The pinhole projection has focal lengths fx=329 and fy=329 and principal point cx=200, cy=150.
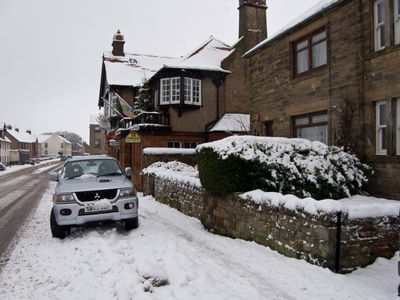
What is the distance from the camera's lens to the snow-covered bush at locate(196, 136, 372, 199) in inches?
296

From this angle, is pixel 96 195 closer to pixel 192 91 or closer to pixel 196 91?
pixel 192 91

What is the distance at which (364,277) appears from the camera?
16.3ft

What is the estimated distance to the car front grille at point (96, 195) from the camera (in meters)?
7.27

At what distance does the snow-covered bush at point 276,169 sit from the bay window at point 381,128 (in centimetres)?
105

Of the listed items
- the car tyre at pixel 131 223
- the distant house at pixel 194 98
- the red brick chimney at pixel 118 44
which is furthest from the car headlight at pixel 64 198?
the red brick chimney at pixel 118 44

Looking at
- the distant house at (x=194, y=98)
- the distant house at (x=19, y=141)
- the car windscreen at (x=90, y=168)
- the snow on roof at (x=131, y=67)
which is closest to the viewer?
the car windscreen at (x=90, y=168)

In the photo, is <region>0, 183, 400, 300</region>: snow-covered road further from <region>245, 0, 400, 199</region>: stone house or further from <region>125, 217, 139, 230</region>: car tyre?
<region>245, 0, 400, 199</region>: stone house

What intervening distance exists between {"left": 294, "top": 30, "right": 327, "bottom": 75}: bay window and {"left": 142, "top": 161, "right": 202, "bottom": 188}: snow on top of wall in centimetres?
564

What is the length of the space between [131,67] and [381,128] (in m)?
23.6

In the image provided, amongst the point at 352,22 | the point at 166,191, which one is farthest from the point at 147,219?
the point at 352,22

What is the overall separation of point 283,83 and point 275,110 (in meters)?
1.13

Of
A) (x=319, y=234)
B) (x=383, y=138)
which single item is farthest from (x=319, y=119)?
(x=319, y=234)

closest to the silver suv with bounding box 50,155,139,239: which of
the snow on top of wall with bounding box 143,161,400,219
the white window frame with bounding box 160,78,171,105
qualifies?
the snow on top of wall with bounding box 143,161,400,219

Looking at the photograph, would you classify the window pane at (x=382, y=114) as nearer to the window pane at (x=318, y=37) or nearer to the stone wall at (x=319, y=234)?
the window pane at (x=318, y=37)
